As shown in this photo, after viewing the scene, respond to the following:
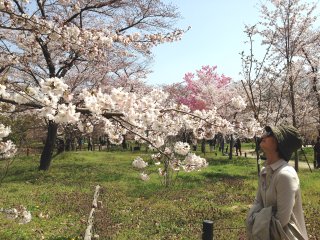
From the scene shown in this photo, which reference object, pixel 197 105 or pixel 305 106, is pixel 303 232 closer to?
pixel 305 106

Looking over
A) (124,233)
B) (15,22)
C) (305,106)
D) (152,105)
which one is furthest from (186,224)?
(305,106)

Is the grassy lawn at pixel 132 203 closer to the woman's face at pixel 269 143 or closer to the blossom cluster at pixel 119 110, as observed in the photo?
the blossom cluster at pixel 119 110

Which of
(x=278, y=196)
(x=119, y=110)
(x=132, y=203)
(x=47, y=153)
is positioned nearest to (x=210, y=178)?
(x=132, y=203)

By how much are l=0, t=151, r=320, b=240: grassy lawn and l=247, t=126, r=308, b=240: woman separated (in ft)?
10.4

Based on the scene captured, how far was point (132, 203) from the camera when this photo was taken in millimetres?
11273

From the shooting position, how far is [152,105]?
5.24m

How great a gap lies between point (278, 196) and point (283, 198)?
49mm

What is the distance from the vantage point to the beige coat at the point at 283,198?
300cm

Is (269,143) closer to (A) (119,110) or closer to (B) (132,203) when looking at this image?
(A) (119,110)

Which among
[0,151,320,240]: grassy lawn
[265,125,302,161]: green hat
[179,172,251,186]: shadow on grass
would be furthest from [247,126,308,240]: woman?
[179,172,251,186]: shadow on grass

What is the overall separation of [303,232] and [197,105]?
36.2m

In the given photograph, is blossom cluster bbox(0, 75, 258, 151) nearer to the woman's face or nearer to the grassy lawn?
the woman's face

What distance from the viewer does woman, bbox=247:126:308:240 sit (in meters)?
3.01

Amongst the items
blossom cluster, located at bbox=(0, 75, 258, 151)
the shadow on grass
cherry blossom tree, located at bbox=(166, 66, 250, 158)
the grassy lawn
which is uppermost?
cherry blossom tree, located at bbox=(166, 66, 250, 158)
